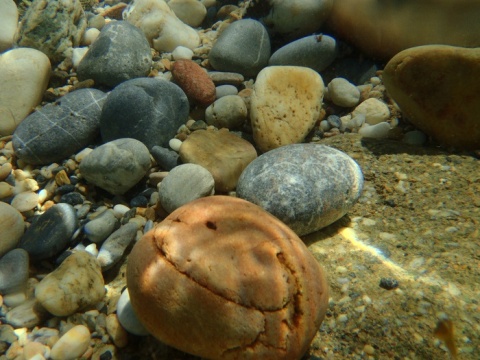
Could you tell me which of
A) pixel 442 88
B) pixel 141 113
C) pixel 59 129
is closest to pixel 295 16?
pixel 442 88

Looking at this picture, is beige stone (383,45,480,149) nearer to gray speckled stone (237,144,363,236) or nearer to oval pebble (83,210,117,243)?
gray speckled stone (237,144,363,236)

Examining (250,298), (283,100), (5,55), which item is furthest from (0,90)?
(250,298)

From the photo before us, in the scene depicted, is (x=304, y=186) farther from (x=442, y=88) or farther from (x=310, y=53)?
(x=310, y=53)

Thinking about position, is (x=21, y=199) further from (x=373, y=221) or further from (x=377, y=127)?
(x=377, y=127)

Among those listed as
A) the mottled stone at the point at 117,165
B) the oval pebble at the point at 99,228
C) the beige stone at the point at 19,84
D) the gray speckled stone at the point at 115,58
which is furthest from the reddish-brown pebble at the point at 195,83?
the oval pebble at the point at 99,228

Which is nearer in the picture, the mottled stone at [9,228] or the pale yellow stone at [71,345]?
the pale yellow stone at [71,345]

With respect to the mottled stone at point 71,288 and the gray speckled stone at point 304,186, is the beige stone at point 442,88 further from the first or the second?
the mottled stone at point 71,288
